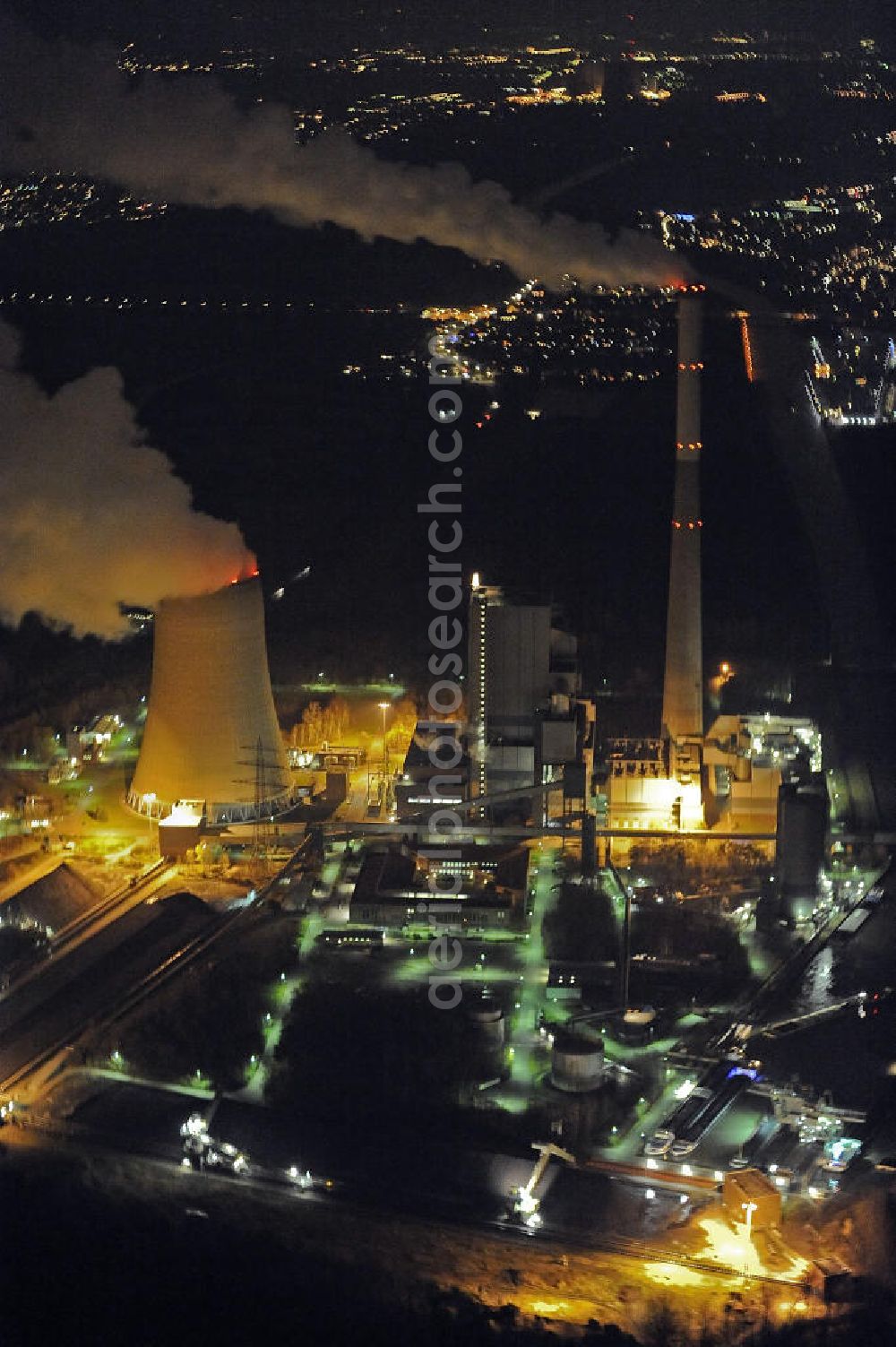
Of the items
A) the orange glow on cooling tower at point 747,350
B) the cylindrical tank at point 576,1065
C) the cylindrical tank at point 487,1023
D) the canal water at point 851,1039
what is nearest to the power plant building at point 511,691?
the canal water at point 851,1039

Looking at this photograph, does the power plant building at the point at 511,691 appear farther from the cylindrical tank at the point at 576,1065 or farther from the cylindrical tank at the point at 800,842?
the cylindrical tank at the point at 576,1065

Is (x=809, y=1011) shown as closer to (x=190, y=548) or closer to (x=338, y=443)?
(x=190, y=548)

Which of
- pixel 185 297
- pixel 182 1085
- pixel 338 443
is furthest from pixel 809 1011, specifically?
pixel 338 443

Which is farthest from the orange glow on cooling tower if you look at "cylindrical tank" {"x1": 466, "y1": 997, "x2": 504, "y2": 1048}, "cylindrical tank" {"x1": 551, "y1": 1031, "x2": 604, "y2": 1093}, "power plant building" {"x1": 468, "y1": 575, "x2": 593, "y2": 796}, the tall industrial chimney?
"cylindrical tank" {"x1": 551, "y1": 1031, "x2": 604, "y2": 1093}

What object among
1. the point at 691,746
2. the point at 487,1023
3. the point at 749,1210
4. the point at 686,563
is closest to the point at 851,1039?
the point at 487,1023

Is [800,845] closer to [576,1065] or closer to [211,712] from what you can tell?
[576,1065]

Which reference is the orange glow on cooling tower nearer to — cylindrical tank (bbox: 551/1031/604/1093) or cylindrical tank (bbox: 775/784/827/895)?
cylindrical tank (bbox: 775/784/827/895)
